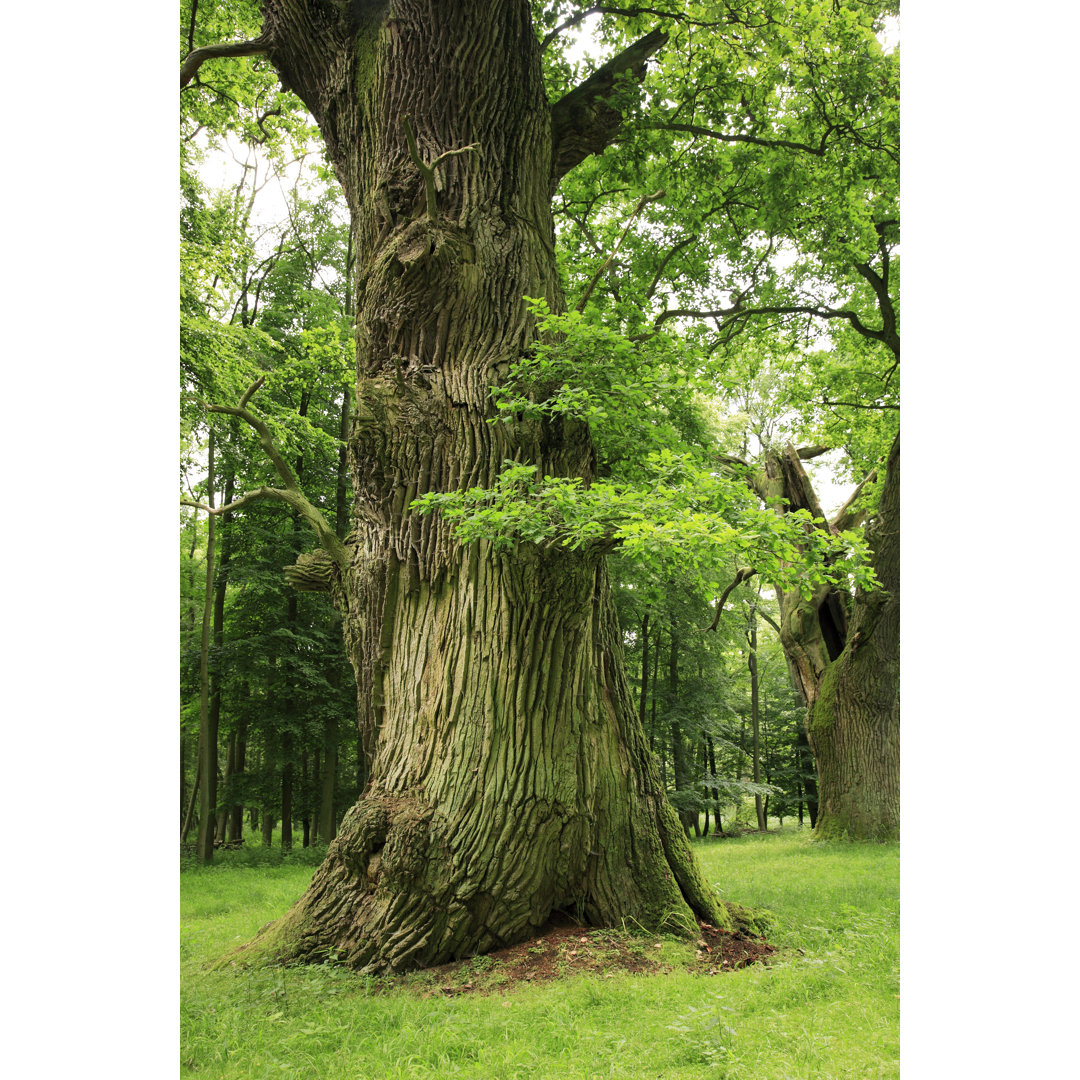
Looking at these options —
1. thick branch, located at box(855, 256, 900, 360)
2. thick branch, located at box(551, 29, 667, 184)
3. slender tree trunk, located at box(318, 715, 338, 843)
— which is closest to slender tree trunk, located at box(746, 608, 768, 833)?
thick branch, located at box(855, 256, 900, 360)

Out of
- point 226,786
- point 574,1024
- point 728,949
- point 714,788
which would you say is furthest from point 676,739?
point 574,1024

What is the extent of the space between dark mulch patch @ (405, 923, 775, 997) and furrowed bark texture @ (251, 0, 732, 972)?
0.42ft

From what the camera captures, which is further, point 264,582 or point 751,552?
point 264,582

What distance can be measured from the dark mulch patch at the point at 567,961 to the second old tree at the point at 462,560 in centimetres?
12

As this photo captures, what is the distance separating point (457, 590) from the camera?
14.1 feet

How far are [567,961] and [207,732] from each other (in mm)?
8241

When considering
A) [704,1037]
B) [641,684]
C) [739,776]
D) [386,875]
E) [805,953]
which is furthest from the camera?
[739,776]

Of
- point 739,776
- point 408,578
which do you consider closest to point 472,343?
point 408,578

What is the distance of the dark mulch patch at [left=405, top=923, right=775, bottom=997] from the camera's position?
361 cm

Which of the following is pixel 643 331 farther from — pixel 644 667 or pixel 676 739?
pixel 676 739

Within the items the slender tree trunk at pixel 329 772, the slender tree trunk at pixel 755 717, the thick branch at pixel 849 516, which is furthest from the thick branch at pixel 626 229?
the slender tree trunk at pixel 755 717
